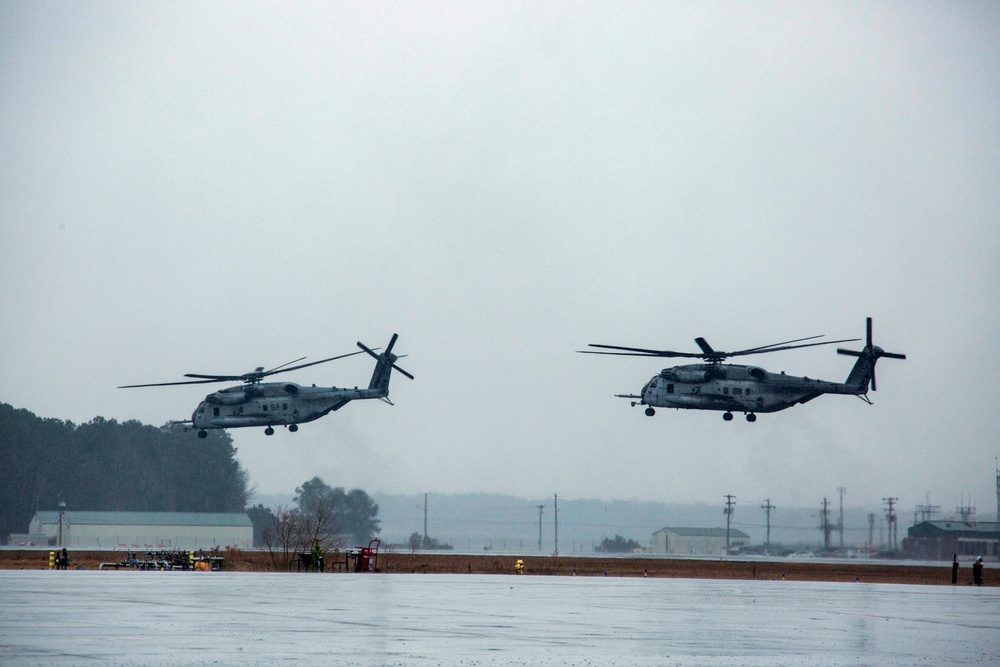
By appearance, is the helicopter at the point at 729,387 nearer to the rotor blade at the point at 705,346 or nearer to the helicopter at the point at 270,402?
the rotor blade at the point at 705,346

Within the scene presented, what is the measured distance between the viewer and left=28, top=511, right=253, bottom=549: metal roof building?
463 feet

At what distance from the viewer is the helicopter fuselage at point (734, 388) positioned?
8162cm

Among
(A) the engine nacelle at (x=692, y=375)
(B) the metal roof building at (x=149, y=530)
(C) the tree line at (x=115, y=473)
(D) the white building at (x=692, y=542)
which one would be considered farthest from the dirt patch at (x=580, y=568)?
(C) the tree line at (x=115, y=473)

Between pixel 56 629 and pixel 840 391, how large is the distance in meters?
66.5

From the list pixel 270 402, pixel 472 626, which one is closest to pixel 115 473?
pixel 270 402

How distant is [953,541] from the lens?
16550 centimetres

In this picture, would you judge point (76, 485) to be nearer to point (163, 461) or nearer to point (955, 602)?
point (163, 461)

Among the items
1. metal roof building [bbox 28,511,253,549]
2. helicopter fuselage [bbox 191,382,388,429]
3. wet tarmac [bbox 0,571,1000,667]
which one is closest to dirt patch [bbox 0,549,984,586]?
helicopter fuselage [bbox 191,382,388,429]

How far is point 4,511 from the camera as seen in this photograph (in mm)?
172625

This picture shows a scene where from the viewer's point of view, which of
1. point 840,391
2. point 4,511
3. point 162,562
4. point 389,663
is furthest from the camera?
point 4,511

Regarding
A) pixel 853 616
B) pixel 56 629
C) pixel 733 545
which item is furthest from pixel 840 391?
pixel 733 545

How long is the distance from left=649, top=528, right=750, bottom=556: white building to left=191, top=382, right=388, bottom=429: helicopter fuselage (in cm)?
9581

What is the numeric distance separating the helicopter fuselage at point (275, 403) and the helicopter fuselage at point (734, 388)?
936 inches

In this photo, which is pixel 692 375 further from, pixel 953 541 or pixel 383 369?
pixel 953 541
